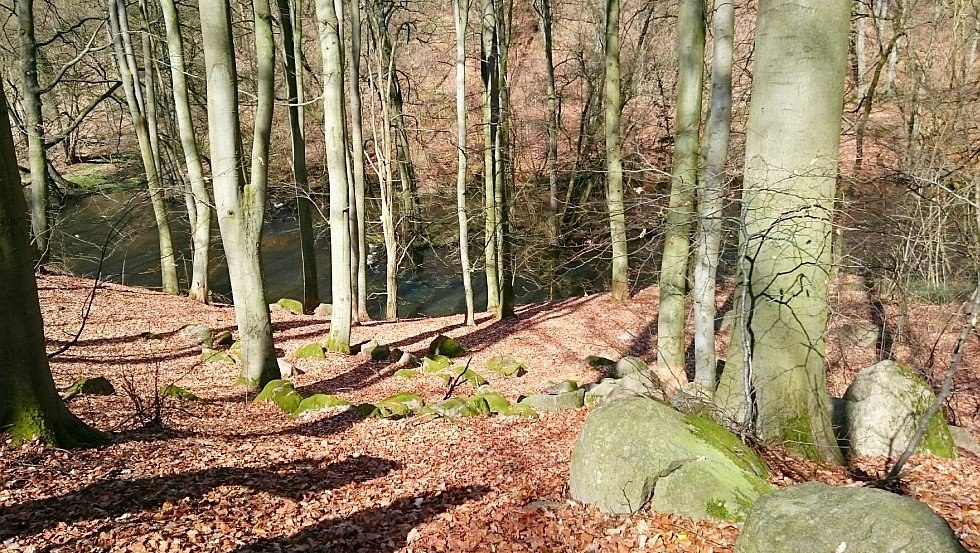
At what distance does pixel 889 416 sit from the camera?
5184 millimetres

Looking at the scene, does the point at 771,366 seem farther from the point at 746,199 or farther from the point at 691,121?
the point at 691,121

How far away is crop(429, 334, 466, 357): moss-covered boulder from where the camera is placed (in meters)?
11.3

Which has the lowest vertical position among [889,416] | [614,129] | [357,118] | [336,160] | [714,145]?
[889,416]

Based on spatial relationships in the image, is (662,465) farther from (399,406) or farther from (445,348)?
(445,348)

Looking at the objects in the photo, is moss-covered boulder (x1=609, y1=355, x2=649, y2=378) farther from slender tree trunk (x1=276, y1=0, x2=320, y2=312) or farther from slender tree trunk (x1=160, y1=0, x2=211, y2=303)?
slender tree trunk (x1=276, y1=0, x2=320, y2=312)

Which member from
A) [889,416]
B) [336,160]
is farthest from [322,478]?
[336,160]

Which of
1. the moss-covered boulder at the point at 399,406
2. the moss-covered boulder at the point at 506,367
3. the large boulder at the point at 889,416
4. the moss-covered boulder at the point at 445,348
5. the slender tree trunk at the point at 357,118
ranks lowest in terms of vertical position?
the moss-covered boulder at the point at 506,367

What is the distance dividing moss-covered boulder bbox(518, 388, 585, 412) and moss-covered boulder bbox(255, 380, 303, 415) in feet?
9.38

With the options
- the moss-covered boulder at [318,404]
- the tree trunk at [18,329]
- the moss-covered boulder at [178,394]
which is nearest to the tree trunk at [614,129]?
the moss-covered boulder at [318,404]

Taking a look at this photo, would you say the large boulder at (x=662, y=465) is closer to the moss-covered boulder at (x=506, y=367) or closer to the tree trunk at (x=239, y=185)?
the tree trunk at (x=239, y=185)

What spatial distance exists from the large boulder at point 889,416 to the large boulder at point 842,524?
2632 mm

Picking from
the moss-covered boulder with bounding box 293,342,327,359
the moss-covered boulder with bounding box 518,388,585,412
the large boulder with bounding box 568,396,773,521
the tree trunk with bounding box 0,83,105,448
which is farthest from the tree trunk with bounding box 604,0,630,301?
the tree trunk with bounding box 0,83,105,448

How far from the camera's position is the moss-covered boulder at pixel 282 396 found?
7504 mm

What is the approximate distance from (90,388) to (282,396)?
2063mm
